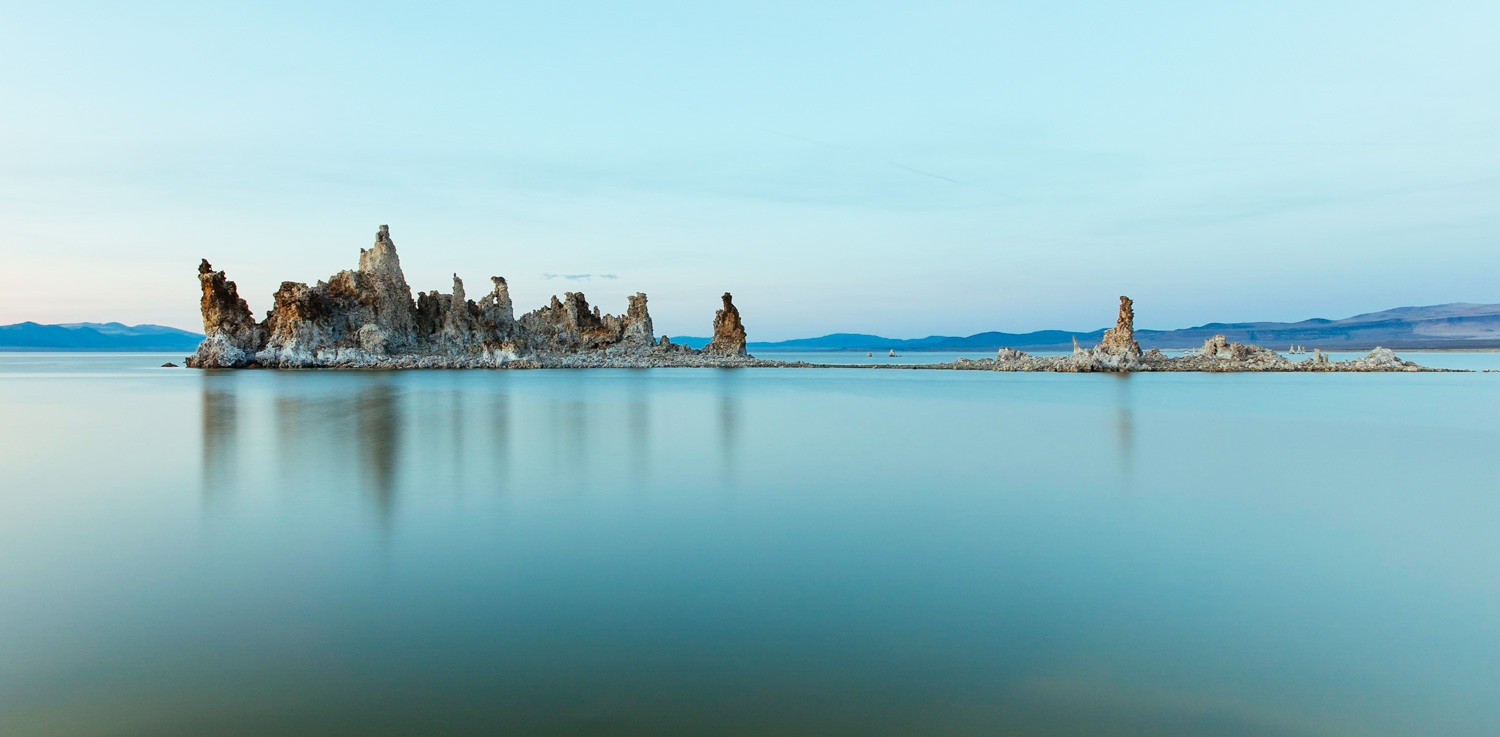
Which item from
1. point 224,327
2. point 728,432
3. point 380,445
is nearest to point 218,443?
point 380,445

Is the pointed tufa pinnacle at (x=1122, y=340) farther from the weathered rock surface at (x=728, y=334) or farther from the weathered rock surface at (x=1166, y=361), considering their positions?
the weathered rock surface at (x=728, y=334)

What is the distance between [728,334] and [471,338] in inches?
889

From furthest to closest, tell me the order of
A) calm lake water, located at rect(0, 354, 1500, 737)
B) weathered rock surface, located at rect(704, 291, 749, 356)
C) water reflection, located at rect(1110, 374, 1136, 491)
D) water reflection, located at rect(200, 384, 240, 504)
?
weathered rock surface, located at rect(704, 291, 749, 356)
water reflection, located at rect(1110, 374, 1136, 491)
water reflection, located at rect(200, 384, 240, 504)
calm lake water, located at rect(0, 354, 1500, 737)

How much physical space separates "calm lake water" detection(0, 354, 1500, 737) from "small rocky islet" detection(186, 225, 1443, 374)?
1634 inches

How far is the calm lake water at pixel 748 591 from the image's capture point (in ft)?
12.4

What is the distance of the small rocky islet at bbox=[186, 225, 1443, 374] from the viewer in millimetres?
51594

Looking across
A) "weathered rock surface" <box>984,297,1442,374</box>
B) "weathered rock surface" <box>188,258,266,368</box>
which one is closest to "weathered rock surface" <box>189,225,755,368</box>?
"weathered rock surface" <box>188,258,266,368</box>

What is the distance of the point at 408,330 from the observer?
2394 inches

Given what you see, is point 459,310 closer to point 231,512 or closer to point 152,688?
point 231,512

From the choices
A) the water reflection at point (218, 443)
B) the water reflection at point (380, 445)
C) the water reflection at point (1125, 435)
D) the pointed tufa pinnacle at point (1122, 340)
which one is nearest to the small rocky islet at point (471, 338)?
the pointed tufa pinnacle at point (1122, 340)

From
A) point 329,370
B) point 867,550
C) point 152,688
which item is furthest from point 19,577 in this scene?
point 329,370

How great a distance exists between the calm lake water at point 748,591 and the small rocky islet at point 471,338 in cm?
4149

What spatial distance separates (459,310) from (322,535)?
192ft

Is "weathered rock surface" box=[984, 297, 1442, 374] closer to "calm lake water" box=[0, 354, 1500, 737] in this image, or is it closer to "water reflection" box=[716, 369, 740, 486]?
"water reflection" box=[716, 369, 740, 486]
